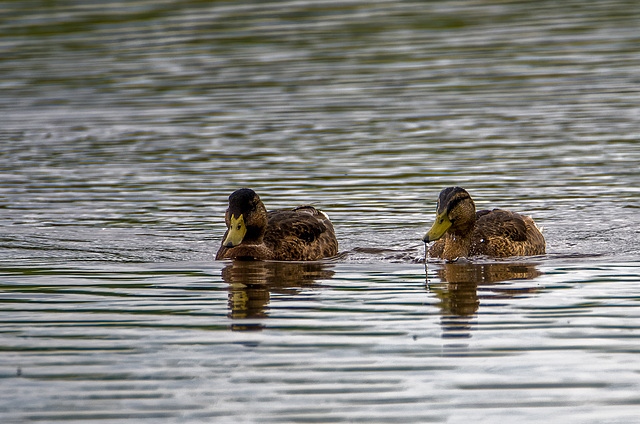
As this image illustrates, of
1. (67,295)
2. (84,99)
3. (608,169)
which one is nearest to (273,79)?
(84,99)

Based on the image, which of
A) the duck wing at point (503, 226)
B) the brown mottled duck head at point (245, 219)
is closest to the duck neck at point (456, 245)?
the duck wing at point (503, 226)

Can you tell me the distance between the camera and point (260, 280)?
11.3m

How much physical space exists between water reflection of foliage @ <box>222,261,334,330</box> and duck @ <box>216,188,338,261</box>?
186 mm

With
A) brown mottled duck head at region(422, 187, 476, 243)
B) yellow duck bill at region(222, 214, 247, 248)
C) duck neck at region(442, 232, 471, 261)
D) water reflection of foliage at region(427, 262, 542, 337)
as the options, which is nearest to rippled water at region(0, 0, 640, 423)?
water reflection of foliage at region(427, 262, 542, 337)

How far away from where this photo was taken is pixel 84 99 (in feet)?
82.6

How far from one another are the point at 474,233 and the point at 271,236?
90.2 inches

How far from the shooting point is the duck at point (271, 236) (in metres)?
12.5

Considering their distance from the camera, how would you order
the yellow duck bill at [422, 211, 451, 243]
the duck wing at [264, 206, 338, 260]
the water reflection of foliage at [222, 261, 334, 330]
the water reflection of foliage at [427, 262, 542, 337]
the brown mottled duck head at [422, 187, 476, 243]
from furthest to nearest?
1. the duck wing at [264, 206, 338, 260]
2. the brown mottled duck head at [422, 187, 476, 243]
3. the yellow duck bill at [422, 211, 451, 243]
4. the water reflection of foliage at [222, 261, 334, 330]
5. the water reflection of foliage at [427, 262, 542, 337]

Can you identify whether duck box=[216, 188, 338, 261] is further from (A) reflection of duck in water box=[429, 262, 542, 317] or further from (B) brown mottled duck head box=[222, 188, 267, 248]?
(A) reflection of duck in water box=[429, 262, 542, 317]

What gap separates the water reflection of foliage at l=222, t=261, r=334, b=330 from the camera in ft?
31.9

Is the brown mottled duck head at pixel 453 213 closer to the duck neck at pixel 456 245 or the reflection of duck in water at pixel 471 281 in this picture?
the duck neck at pixel 456 245

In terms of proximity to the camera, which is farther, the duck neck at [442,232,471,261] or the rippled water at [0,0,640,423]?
the duck neck at [442,232,471,261]

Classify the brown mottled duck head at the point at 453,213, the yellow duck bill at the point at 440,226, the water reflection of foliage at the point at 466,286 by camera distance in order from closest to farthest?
1. the water reflection of foliage at the point at 466,286
2. the yellow duck bill at the point at 440,226
3. the brown mottled duck head at the point at 453,213

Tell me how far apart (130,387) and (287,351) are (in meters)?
1.29
